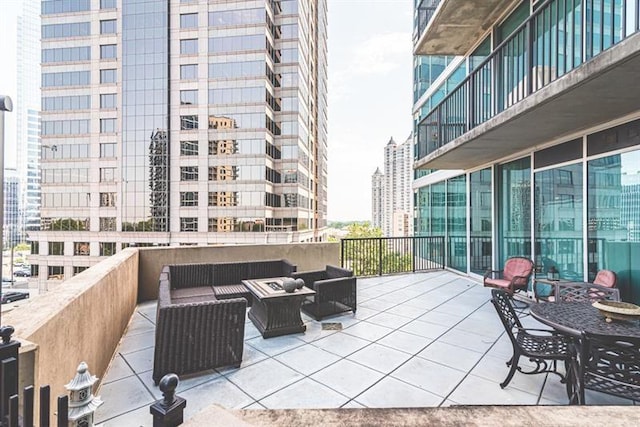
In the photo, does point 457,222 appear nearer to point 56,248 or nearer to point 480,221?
point 480,221

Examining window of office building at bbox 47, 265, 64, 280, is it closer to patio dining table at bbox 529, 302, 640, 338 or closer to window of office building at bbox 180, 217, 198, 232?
window of office building at bbox 180, 217, 198, 232

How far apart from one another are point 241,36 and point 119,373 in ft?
97.2

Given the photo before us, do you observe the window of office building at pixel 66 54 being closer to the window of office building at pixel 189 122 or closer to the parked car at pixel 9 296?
the window of office building at pixel 189 122

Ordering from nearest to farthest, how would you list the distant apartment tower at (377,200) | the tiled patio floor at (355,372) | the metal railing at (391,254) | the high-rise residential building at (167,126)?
the tiled patio floor at (355,372)
the metal railing at (391,254)
the high-rise residential building at (167,126)
the distant apartment tower at (377,200)

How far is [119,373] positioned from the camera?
9.39 ft

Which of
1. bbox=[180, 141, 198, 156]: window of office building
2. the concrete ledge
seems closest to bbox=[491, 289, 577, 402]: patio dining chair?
the concrete ledge

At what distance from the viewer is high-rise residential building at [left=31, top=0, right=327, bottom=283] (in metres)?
27.0

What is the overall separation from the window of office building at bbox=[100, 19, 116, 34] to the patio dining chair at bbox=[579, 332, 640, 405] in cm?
3889

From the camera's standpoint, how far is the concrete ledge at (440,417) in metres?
1.12

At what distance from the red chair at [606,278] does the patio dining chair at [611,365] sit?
7.06ft

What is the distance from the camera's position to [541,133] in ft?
15.5

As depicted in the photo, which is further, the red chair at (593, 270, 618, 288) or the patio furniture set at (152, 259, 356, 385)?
the red chair at (593, 270, 618, 288)

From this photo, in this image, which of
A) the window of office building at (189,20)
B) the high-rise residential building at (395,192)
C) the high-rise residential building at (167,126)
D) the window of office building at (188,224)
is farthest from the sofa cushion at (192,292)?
the high-rise residential building at (395,192)

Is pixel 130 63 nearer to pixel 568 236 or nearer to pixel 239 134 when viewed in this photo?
pixel 239 134
